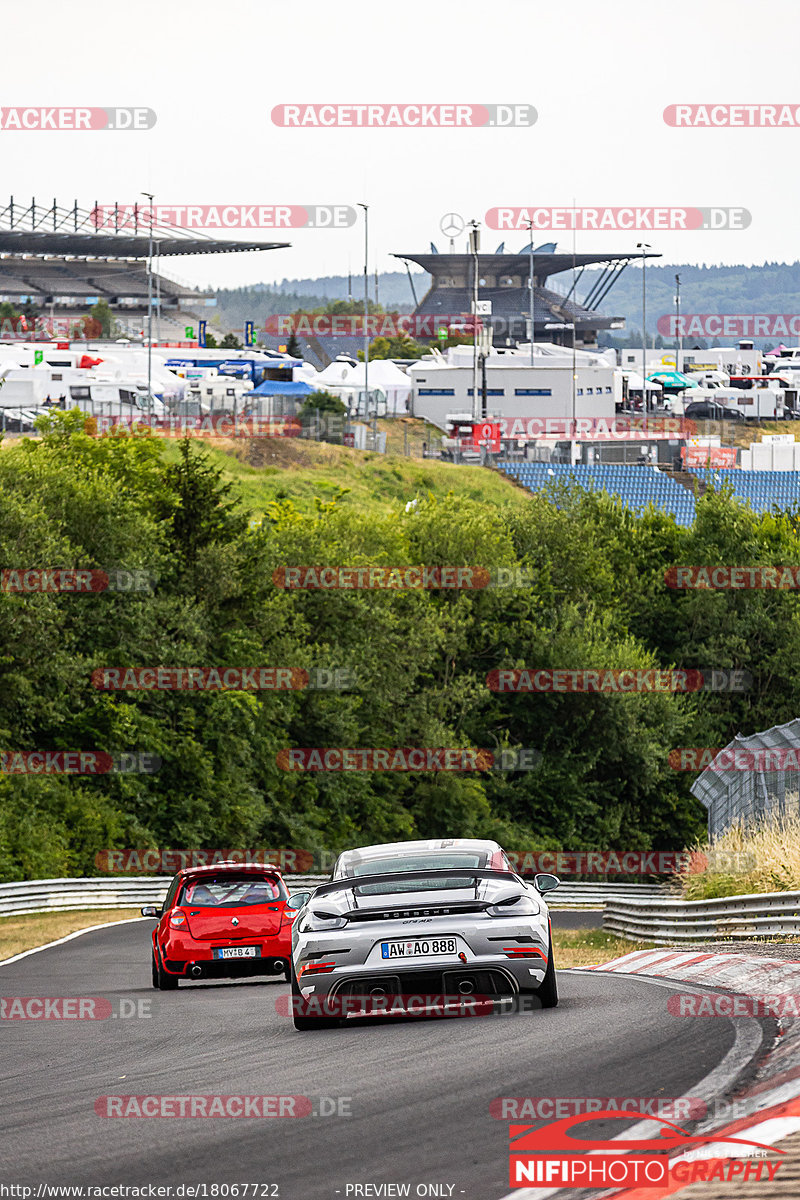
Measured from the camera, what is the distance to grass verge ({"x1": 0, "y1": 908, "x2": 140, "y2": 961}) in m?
23.8

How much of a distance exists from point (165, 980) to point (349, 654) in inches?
1288

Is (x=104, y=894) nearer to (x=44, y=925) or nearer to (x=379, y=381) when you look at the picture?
(x=44, y=925)

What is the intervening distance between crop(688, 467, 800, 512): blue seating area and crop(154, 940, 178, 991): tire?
6549 cm

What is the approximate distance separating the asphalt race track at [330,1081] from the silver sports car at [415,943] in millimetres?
218

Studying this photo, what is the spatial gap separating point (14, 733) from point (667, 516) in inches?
1323

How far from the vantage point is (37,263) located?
552 feet

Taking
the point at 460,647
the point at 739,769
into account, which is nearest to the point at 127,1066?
the point at 739,769

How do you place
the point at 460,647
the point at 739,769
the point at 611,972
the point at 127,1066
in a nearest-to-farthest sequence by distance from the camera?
1. the point at 127,1066
2. the point at 611,972
3. the point at 739,769
4. the point at 460,647

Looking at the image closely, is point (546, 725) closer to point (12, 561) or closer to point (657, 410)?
point (12, 561)

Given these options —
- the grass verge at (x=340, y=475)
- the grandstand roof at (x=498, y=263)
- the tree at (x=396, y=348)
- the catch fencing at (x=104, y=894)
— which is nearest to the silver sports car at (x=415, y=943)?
the catch fencing at (x=104, y=894)

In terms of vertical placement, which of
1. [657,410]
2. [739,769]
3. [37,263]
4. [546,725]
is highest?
[37,263]

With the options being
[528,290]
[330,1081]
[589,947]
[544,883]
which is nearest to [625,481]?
[589,947]

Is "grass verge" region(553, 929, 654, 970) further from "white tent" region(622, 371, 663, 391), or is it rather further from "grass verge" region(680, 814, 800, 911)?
"white tent" region(622, 371, 663, 391)

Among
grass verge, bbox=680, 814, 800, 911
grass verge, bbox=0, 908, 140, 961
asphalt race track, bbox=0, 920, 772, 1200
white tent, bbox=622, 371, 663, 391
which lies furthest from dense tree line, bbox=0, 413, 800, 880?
white tent, bbox=622, 371, 663, 391
